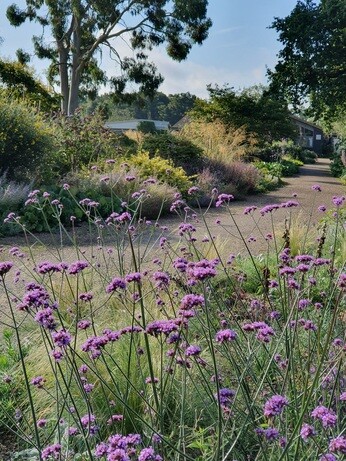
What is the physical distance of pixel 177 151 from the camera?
604 inches

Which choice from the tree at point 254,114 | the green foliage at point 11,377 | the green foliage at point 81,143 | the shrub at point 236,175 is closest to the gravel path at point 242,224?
the shrub at point 236,175

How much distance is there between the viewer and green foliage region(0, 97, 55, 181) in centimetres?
1023

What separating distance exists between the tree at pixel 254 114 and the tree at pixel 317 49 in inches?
82.6

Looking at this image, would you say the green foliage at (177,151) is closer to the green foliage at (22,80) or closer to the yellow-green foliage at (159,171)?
the yellow-green foliage at (159,171)

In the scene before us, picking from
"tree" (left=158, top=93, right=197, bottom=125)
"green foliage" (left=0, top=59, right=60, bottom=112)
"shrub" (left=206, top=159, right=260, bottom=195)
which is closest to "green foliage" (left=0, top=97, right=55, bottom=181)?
"shrub" (left=206, top=159, right=260, bottom=195)

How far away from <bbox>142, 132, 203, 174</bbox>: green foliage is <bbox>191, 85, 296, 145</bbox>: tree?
11.4 meters

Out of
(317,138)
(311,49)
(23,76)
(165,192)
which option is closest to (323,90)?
(311,49)

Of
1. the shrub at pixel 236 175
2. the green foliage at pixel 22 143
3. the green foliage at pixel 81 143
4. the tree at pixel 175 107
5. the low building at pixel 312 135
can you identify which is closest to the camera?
the green foliage at pixel 22 143

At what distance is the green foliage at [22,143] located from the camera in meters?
10.2

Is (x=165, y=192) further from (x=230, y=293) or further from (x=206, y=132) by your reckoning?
(x=206, y=132)

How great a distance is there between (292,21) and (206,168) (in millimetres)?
12119

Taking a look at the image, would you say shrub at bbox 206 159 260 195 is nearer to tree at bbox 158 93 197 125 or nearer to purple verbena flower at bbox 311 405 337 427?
purple verbena flower at bbox 311 405 337 427

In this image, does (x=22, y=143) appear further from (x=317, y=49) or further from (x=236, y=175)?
(x=317, y=49)

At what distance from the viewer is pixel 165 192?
1027 centimetres
